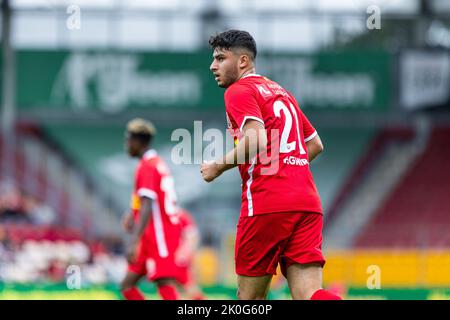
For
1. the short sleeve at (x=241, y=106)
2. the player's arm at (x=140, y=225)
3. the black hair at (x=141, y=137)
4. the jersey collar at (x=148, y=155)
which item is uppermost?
the short sleeve at (x=241, y=106)

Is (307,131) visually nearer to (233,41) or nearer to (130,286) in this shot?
(233,41)

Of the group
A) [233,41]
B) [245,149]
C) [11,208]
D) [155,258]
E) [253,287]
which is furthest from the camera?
[11,208]

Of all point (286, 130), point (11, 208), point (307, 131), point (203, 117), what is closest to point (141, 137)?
point (307, 131)

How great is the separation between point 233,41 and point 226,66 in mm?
151

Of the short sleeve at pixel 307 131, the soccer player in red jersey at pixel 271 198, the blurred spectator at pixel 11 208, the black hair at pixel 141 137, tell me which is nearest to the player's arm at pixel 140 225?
the black hair at pixel 141 137

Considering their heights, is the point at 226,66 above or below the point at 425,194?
above

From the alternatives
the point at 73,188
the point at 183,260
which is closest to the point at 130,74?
the point at 73,188

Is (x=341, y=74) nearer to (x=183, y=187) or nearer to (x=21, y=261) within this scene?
(x=183, y=187)

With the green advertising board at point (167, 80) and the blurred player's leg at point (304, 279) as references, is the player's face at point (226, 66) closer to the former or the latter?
the blurred player's leg at point (304, 279)

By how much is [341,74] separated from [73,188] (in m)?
6.63

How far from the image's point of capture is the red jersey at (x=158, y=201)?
896 cm

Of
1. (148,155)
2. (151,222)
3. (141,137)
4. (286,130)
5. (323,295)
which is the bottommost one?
(151,222)

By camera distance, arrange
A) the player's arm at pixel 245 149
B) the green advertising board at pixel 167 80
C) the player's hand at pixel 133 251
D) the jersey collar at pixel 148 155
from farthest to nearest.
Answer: the green advertising board at pixel 167 80
the jersey collar at pixel 148 155
the player's hand at pixel 133 251
the player's arm at pixel 245 149

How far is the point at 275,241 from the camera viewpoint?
589cm
